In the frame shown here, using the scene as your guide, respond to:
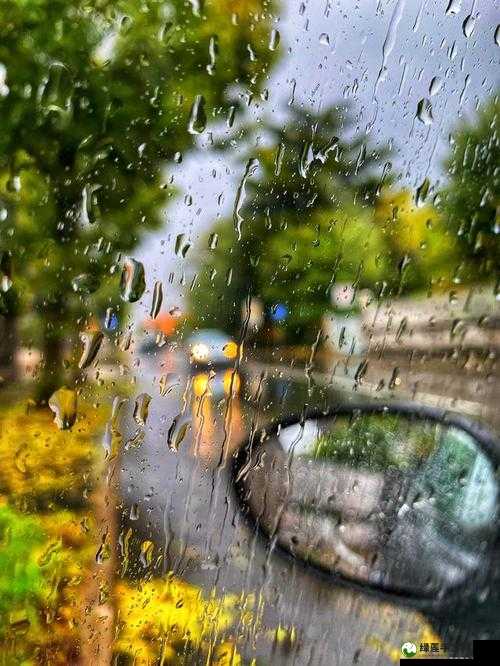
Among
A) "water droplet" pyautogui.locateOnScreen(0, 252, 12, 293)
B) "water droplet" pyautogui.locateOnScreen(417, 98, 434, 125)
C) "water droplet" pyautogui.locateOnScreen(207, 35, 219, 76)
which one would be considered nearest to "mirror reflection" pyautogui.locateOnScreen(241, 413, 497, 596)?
"water droplet" pyautogui.locateOnScreen(0, 252, 12, 293)

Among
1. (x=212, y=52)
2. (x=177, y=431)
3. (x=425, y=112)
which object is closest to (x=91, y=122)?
(x=212, y=52)

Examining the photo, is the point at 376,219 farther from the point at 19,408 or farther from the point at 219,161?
the point at 19,408

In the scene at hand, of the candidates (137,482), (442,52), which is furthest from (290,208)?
(137,482)

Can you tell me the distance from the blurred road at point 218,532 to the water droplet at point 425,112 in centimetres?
93

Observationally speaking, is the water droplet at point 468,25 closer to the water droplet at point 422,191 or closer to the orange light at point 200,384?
the water droplet at point 422,191

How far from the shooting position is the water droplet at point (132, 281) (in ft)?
5.43

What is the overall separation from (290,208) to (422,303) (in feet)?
1.67

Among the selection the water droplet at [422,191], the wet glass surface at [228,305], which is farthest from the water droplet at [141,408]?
the water droplet at [422,191]

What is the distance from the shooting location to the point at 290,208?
184cm

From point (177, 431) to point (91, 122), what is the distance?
0.84 metres

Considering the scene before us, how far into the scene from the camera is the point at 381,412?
1.90 metres

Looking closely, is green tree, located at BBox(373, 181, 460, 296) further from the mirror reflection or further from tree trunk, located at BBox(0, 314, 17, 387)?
tree trunk, located at BBox(0, 314, 17, 387)

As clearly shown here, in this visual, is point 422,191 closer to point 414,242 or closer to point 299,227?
point 414,242

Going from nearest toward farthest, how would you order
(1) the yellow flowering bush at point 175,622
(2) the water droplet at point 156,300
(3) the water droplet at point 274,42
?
(1) the yellow flowering bush at point 175,622
(2) the water droplet at point 156,300
(3) the water droplet at point 274,42
